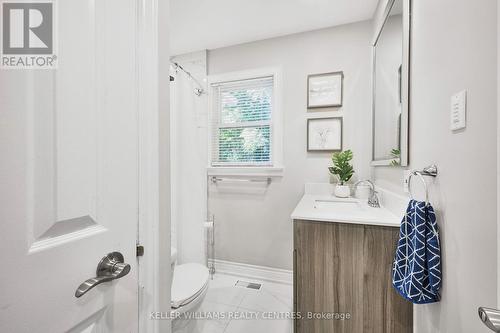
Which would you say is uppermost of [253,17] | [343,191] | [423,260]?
[253,17]

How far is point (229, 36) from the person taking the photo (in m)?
2.20

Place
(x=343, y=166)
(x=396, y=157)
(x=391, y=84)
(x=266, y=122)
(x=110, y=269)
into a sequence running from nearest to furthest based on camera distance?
(x=110, y=269) < (x=396, y=157) < (x=391, y=84) < (x=343, y=166) < (x=266, y=122)

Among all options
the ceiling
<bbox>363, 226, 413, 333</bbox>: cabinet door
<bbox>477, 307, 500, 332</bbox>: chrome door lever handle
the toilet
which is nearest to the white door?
the toilet

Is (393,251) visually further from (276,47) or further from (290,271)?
(276,47)

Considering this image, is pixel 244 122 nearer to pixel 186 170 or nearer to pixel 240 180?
pixel 240 180

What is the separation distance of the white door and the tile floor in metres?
1.17

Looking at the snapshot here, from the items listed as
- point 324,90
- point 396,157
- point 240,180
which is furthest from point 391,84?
point 240,180

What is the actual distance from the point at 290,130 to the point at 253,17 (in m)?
1.08

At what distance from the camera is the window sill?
221cm

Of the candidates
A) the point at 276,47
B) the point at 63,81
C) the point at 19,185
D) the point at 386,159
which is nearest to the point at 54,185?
the point at 19,185

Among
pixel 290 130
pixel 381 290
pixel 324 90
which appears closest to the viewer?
pixel 381 290

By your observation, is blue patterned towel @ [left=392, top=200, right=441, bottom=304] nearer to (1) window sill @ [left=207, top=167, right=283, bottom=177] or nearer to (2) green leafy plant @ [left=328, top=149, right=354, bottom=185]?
(2) green leafy plant @ [left=328, top=149, right=354, bottom=185]

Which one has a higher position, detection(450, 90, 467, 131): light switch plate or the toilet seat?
detection(450, 90, 467, 131): light switch plate

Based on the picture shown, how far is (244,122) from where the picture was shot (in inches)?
92.9
